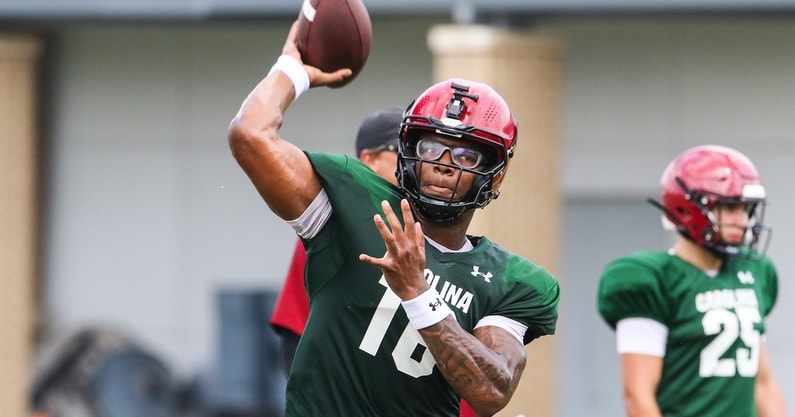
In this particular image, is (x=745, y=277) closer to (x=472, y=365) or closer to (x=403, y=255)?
(x=472, y=365)

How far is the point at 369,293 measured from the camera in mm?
3307

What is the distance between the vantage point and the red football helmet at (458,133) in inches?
131

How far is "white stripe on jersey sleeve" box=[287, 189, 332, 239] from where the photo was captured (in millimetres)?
3244

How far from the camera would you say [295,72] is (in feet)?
11.1

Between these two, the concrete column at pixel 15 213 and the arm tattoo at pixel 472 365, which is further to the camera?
the concrete column at pixel 15 213

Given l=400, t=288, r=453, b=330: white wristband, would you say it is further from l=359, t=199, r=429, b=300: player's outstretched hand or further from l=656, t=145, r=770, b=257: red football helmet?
l=656, t=145, r=770, b=257: red football helmet

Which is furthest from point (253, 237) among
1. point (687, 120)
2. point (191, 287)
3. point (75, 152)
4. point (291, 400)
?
point (291, 400)

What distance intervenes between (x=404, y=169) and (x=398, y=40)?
710 cm

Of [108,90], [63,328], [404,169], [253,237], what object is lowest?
[63,328]

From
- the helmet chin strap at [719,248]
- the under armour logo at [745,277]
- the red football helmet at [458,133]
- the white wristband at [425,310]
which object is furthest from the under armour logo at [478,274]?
the under armour logo at [745,277]

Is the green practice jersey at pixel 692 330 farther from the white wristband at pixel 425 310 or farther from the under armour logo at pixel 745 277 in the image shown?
the white wristband at pixel 425 310

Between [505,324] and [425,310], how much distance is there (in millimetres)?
361

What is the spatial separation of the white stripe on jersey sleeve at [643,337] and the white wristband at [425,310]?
5.32 feet

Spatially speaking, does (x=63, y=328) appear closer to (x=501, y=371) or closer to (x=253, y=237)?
(x=253, y=237)
